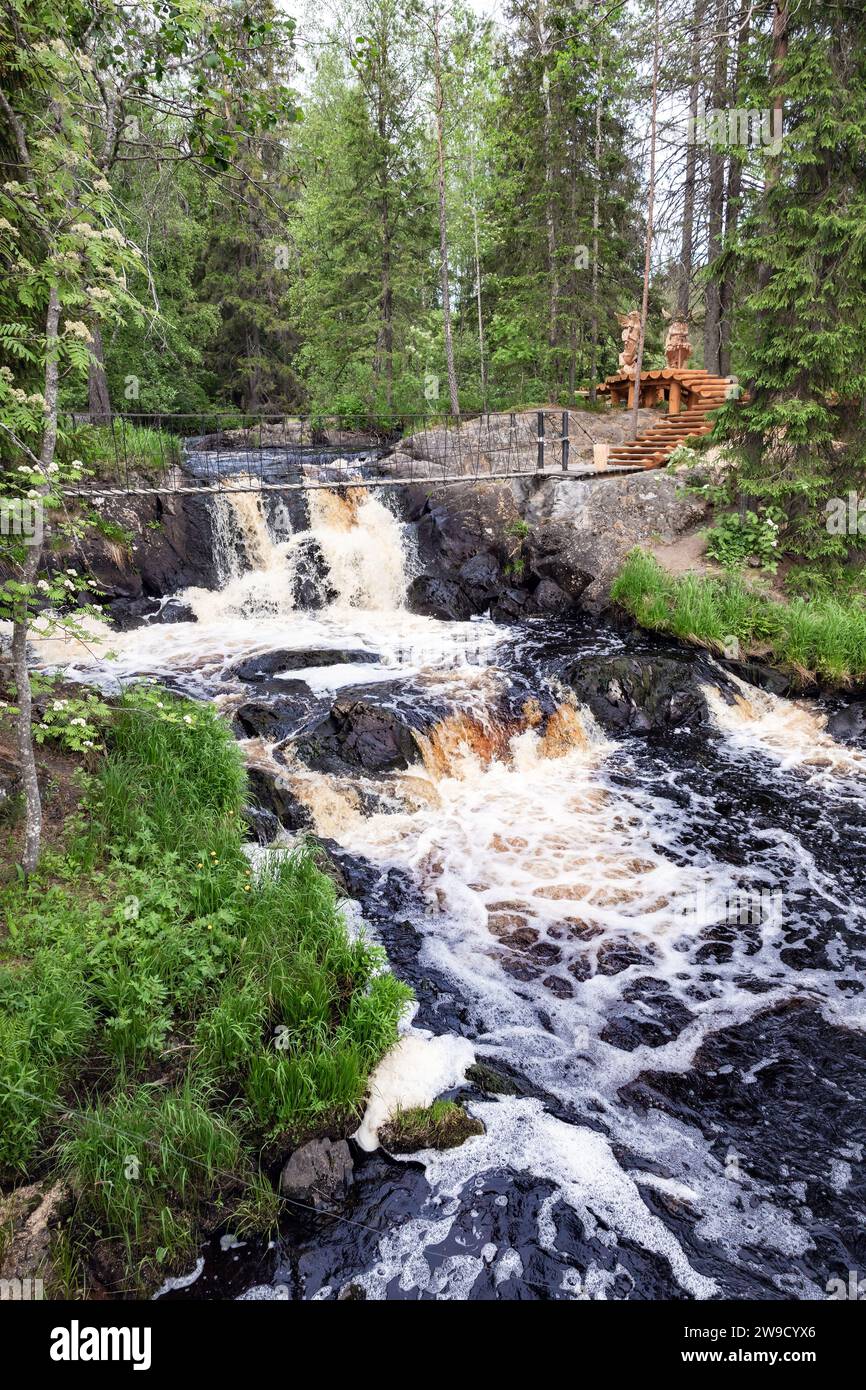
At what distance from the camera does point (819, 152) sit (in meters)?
11.2

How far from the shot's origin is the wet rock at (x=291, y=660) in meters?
11.0

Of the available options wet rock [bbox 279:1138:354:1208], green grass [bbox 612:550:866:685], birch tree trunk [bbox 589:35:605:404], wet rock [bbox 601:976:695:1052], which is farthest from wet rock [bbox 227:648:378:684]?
birch tree trunk [bbox 589:35:605:404]

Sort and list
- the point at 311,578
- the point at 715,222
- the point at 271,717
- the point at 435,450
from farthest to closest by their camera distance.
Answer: the point at 435,450
the point at 715,222
the point at 311,578
the point at 271,717

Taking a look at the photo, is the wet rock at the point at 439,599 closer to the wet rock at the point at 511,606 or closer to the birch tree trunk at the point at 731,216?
the wet rock at the point at 511,606

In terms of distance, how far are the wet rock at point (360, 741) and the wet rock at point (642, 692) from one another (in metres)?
2.88

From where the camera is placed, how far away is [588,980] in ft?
19.5

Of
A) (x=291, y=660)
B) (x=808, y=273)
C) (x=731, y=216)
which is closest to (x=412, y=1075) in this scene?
(x=291, y=660)

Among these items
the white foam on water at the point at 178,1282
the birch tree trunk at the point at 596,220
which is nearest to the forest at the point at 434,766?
the white foam on water at the point at 178,1282

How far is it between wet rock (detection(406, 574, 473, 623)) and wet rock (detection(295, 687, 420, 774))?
530cm

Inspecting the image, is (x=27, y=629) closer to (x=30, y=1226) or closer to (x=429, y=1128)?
(x=30, y=1226)

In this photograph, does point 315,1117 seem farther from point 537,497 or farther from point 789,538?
point 537,497

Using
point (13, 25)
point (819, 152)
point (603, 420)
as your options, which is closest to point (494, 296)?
point (603, 420)

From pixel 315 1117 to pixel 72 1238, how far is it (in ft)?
4.33

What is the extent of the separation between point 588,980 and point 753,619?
760 centimetres
